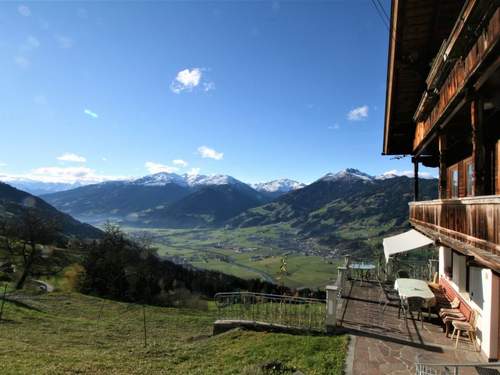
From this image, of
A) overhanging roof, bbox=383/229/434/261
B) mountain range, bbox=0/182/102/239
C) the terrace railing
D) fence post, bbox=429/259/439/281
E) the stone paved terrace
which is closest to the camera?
the stone paved terrace

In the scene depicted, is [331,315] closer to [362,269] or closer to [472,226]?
[472,226]

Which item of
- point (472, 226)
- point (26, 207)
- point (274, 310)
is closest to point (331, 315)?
point (274, 310)

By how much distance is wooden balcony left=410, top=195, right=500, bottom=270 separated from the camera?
6.18m

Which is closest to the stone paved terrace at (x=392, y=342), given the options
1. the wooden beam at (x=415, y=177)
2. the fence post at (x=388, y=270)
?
the fence post at (x=388, y=270)

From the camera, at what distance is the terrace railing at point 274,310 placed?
550 inches

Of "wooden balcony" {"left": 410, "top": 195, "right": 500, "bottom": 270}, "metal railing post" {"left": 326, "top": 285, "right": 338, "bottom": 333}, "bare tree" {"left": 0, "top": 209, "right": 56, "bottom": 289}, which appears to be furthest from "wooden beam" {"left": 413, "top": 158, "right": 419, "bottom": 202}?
"bare tree" {"left": 0, "top": 209, "right": 56, "bottom": 289}

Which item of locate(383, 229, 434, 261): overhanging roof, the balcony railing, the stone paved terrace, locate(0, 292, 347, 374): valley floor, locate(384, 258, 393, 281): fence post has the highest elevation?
the balcony railing

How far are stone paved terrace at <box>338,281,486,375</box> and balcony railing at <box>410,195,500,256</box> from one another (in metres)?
3.45

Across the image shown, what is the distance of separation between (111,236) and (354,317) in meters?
48.9

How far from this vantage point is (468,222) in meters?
7.91

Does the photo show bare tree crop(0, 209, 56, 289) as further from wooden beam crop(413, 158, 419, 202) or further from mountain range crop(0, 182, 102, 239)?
mountain range crop(0, 182, 102, 239)

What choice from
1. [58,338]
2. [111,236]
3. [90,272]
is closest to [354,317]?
[58,338]

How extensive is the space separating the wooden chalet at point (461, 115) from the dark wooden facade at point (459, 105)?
0.07 ft

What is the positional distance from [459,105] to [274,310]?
10.3m
